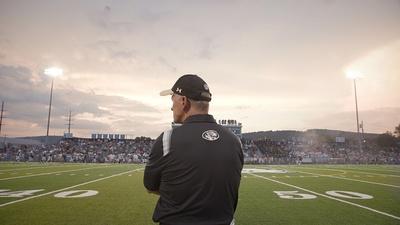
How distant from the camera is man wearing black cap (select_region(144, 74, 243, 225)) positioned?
90.6 inches

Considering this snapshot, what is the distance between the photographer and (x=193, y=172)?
230 cm

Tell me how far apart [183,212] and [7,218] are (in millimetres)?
6269

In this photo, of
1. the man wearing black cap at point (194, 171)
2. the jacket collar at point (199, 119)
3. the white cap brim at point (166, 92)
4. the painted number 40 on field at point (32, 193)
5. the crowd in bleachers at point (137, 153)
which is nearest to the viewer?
the man wearing black cap at point (194, 171)

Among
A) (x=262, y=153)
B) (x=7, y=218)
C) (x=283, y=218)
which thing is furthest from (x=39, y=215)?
(x=262, y=153)

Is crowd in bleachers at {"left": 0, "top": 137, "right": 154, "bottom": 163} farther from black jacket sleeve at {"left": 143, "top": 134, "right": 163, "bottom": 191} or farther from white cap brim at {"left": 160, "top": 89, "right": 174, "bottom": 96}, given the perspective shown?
black jacket sleeve at {"left": 143, "top": 134, "right": 163, "bottom": 191}

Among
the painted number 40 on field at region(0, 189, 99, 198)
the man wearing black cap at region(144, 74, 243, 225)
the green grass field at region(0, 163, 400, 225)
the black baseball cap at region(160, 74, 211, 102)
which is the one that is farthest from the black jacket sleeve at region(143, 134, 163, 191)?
the painted number 40 on field at region(0, 189, 99, 198)

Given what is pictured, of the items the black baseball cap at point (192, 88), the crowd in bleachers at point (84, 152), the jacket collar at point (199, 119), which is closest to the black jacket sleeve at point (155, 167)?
the jacket collar at point (199, 119)

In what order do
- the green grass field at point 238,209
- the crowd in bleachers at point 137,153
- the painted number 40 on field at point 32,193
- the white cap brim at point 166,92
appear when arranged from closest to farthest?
the white cap brim at point 166,92 < the green grass field at point 238,209 < the painted number 40 on field at point 32,193 < the crowd in bleachers at point 137,153

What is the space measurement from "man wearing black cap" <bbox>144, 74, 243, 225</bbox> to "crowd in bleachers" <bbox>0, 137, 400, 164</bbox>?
46446 millimetres

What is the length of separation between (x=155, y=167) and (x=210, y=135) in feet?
1.47

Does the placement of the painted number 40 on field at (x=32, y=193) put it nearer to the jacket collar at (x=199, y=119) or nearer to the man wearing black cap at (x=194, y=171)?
the man wearing black cap at (x=194, y=171)

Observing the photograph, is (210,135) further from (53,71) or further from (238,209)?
(53,71)

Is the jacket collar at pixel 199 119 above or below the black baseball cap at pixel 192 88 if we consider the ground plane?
below

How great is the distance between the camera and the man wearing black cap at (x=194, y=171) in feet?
7.55
